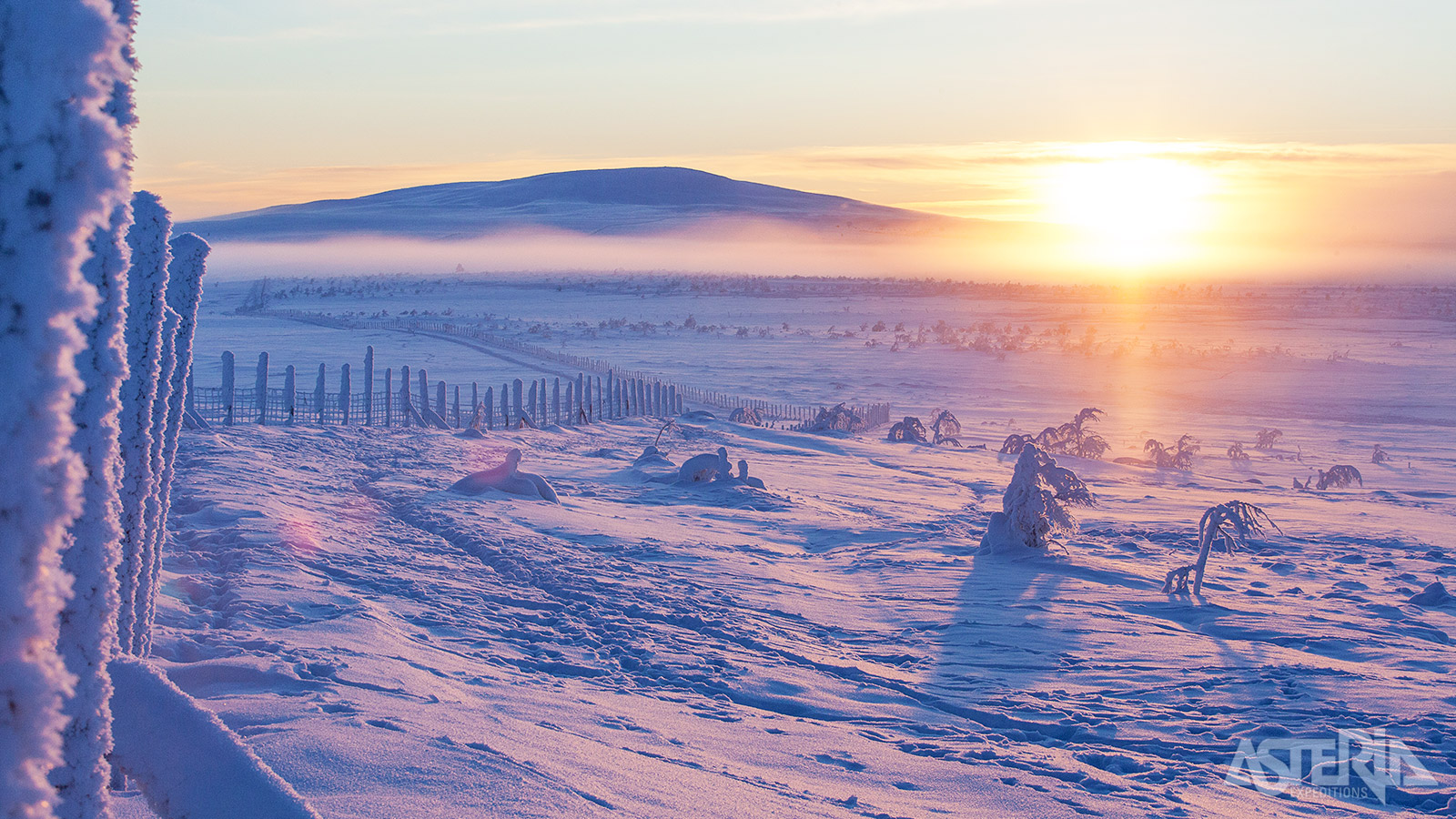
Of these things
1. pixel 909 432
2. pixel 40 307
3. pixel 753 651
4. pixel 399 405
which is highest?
pixel 40 307

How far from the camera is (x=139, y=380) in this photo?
3.78 m

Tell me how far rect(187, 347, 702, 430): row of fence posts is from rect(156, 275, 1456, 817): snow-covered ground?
177 centimetres

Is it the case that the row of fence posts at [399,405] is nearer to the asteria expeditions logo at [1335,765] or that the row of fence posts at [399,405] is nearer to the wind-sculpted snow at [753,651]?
the wind-sculpted snow at [753,651]

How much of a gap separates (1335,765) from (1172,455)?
1646 centimetres

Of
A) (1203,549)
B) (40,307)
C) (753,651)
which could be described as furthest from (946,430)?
(40,307)

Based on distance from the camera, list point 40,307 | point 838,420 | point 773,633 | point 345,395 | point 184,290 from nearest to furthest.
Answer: point 40,307
point 184,290
point 773,633
point 345,395
point 838,420

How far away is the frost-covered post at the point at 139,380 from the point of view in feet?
12.1

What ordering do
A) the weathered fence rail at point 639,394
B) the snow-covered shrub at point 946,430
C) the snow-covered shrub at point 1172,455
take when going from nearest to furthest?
the snow-covered shrub at point 1172,455
the snow-covered shrub at point 946,430
the weathered fence rail at point 639,394

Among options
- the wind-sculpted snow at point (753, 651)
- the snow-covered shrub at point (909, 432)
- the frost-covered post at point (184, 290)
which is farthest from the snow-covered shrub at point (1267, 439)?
the frost-covered post at point (184, 290)

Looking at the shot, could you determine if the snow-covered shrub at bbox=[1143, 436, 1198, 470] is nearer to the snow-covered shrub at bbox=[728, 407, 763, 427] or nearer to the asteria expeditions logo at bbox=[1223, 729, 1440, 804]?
the snow-covered shrub at bbox=[728, 407, 763, 427]

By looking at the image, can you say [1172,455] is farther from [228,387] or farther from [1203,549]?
[228,387]

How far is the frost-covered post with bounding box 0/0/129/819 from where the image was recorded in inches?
54.7

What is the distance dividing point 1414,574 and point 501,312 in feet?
180

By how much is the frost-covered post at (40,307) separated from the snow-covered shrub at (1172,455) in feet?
68.5
